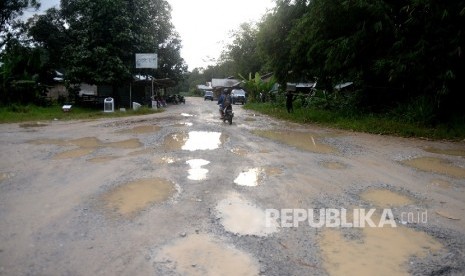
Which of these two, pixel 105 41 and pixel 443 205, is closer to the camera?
pixel 443 205

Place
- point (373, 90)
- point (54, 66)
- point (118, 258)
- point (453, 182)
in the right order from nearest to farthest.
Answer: point (118, 258) → point (453, 182) → point (373, 90) → point (54, 66)

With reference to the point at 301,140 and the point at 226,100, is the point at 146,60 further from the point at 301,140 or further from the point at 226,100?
the point at 301,140

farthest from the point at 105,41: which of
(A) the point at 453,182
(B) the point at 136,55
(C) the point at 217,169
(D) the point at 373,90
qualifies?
(A) the point at 453,182

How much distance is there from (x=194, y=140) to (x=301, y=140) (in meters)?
3.09

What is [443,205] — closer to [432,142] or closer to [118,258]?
[118,258]

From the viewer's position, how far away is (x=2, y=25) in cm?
2480

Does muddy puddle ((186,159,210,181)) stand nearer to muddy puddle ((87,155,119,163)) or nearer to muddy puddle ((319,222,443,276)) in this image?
muddy puddle ((87,155,119,163))

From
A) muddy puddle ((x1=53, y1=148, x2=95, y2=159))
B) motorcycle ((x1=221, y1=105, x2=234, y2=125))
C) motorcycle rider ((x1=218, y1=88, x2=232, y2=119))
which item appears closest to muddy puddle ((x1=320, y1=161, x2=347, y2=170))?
muddy puddle ((x1=53, y1=148, x2=95, y2=159))

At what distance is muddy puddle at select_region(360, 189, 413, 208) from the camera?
16.0 ft

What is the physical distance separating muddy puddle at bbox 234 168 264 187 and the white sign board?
63.0 feet

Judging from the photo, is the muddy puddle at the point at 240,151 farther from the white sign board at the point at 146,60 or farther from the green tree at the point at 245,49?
the green tree at the point at 245,49

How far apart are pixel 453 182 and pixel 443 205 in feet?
4.76

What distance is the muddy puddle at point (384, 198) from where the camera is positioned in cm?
487

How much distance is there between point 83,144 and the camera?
31.0ft
